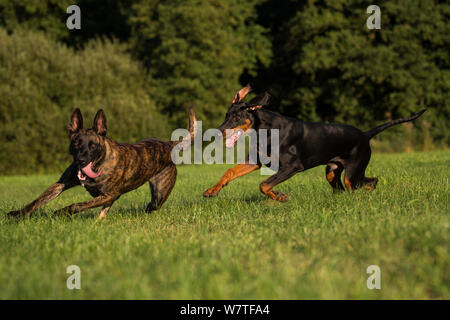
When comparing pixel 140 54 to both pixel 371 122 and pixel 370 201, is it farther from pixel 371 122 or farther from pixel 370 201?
pixel 370 201

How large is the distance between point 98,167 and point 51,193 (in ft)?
2.22

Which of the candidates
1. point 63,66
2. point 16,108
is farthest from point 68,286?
point 63,66

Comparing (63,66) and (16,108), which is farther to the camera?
(63,66)

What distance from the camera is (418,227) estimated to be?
3.94 m

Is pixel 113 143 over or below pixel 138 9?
below

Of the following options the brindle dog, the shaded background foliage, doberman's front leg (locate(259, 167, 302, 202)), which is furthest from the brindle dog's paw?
the shaded background foliage

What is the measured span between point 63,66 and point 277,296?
23.8 metres

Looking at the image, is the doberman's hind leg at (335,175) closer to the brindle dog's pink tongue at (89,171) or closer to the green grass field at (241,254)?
the green grass field at (241,254)

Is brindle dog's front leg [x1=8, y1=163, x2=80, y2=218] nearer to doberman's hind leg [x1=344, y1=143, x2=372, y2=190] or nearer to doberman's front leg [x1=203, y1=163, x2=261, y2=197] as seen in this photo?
doberman's front leg [x1=203, y1=163, x2=261, y2=197]

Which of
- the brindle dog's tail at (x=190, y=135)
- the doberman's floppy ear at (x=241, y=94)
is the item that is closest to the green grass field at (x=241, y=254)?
the brindle dog's tail at (x=190, y=135)

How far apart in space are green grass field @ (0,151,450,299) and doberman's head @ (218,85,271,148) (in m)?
1.15

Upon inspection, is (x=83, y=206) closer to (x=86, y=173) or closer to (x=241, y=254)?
(x=86, y=173)

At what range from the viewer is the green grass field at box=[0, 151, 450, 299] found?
2996 mm

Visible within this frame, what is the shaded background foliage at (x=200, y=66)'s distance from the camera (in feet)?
74.8
